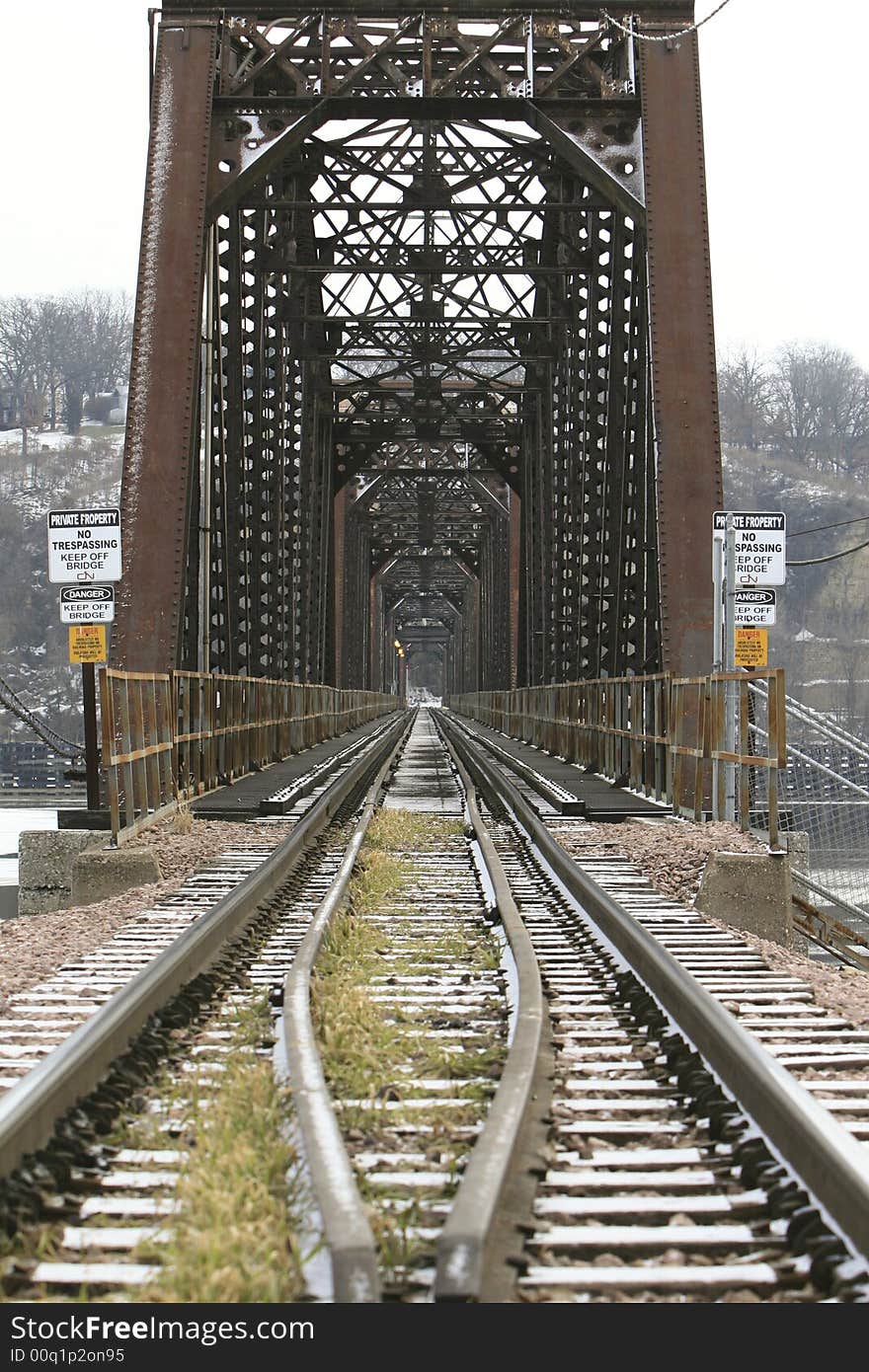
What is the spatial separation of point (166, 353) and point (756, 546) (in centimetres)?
569

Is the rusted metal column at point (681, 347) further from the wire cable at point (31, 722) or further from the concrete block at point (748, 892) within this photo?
the wire cable at point (31, 722)

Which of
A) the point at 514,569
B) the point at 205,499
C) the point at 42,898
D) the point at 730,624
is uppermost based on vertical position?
the point at 514,569

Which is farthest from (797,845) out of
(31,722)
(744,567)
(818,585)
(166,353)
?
(818,585)

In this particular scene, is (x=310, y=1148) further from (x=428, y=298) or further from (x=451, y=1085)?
(x=428, y=298)

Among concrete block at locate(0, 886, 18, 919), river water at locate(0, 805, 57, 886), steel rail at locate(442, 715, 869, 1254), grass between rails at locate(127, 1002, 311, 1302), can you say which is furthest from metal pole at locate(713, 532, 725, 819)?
river water at locate(0, 805, 57, 886)

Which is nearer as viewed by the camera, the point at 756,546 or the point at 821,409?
the point at 756,546

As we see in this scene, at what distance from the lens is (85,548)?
1105cm

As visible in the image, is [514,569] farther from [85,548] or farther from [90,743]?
[85,548]

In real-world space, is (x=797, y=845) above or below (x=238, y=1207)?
below

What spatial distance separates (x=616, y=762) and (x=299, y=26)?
8.11m

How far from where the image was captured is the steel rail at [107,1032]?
3586mm

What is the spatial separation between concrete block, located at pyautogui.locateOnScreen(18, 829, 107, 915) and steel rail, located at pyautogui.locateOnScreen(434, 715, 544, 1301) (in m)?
5.67

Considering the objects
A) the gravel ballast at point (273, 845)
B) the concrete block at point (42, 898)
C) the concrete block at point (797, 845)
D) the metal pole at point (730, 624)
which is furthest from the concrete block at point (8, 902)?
the metal pole at point (730, 624)

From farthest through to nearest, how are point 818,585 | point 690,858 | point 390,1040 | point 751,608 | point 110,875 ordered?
1. point 818,585
2. point 751,608
3. point 690,858
4. point 110,875
5. point 390,1040
